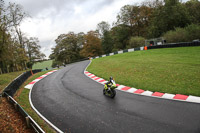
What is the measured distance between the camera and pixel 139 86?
35.4 feet

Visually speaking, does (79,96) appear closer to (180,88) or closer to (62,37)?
(180,88)

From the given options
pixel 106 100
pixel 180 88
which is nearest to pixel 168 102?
pixel 180 88

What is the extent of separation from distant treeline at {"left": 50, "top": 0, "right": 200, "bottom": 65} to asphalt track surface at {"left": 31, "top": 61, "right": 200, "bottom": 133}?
94.5 feet

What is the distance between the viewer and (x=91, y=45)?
5600 centimetres

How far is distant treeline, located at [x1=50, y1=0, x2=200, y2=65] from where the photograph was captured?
40531 mm

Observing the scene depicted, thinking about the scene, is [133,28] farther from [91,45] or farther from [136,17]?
[91,45]

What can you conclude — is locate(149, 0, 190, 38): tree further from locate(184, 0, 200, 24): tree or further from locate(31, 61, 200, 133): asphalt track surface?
locate(31, 61, 200, 133): asphalt track surface

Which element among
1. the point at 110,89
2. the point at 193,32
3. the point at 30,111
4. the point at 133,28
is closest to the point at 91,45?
the point at 133,28

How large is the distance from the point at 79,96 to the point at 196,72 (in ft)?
35.3

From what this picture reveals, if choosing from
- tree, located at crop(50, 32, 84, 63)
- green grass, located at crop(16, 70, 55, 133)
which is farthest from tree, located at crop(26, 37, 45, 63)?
green grass, located at crop(16, 70, 55, 133)

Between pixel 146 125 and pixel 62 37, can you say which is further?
pixel 62 37

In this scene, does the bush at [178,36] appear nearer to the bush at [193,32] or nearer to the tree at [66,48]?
the bush at [193,32]

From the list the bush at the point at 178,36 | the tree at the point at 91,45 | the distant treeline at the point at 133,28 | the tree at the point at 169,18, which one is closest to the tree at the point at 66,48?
the distant treeline at the point at 133,28

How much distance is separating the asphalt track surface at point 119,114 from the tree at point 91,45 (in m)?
45.7
